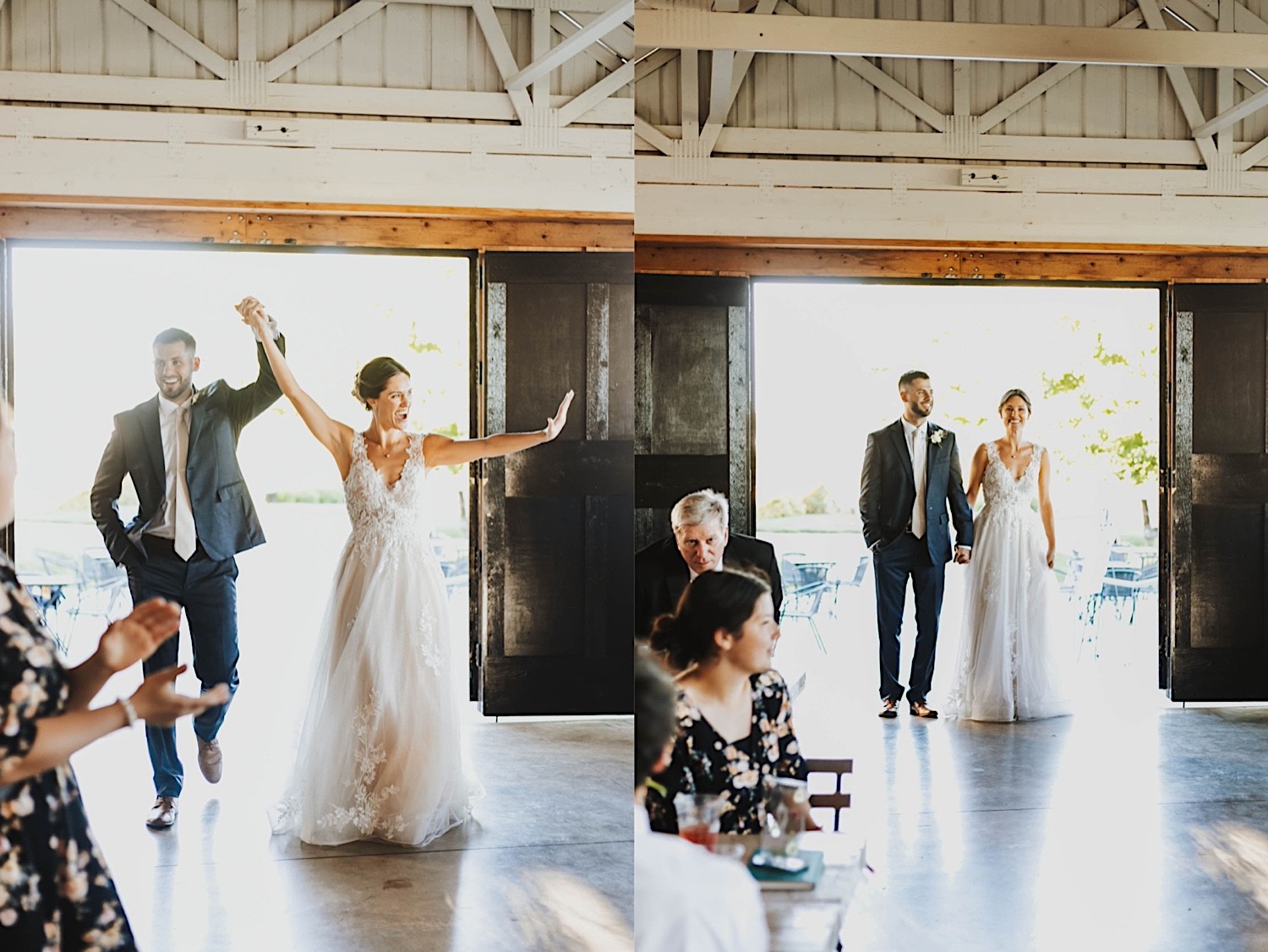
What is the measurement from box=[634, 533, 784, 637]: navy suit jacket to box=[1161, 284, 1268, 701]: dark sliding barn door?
4.00 feet

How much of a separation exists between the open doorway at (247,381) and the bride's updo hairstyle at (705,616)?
21.4 inches

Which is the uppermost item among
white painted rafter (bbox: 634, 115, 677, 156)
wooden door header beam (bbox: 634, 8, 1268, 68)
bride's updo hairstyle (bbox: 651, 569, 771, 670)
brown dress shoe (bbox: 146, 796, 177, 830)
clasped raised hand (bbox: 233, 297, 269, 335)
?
wooden door header beam (bbox: 634, 8, 1268, 68)

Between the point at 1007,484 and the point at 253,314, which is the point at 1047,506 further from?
the point at 253,314

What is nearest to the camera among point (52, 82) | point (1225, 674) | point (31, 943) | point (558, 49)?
point (31, 943)

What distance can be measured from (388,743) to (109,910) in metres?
0.72

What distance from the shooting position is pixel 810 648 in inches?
122

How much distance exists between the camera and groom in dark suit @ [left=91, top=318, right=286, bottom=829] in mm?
2652

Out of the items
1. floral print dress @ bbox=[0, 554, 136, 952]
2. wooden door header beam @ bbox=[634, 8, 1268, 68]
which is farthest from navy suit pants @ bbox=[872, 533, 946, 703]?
floral print dress @ bbox=[0, 554, 136, 952]

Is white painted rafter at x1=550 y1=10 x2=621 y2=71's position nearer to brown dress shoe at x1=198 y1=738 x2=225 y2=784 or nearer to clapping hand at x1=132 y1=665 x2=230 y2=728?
clapping hand at x1=132 y1=665 x2=230 y2=728

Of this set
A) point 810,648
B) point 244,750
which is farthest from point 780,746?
point 244,750

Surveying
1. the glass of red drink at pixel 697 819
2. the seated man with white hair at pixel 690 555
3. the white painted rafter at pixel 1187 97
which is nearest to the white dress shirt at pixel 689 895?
the glass of red drink at pixel 697 819

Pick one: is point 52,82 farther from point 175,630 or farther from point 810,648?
point 810,648

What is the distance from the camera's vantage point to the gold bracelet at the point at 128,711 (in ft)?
8.34

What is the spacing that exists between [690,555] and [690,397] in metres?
0.43
